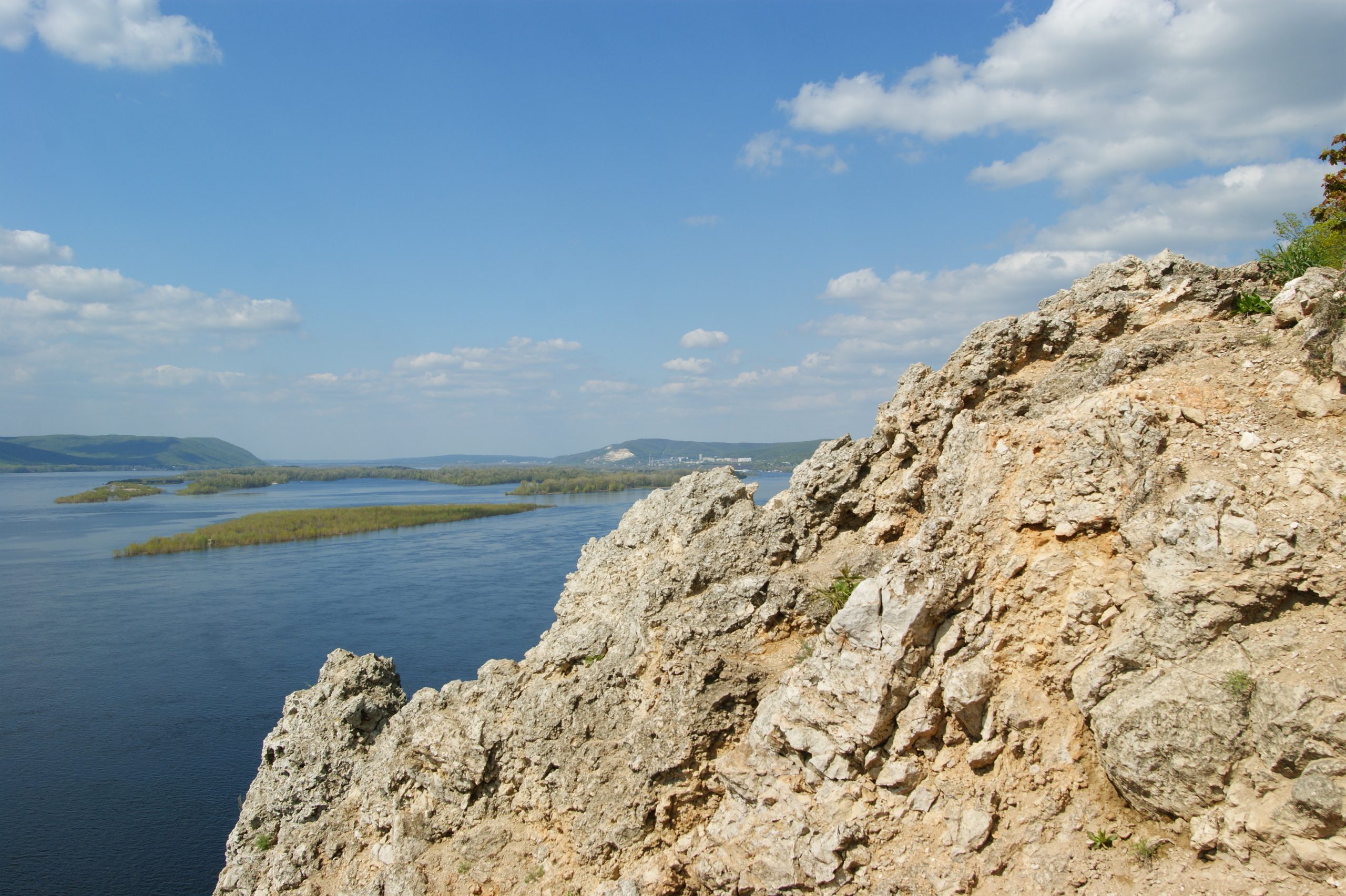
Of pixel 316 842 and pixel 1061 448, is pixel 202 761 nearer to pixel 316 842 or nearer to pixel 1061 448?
pixel 316 842

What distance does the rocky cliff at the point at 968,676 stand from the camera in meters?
5.85

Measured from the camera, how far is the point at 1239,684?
573 cm

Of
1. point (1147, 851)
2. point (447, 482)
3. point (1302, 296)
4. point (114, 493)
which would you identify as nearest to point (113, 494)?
point (114, 493)

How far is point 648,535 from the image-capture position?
11570 mm

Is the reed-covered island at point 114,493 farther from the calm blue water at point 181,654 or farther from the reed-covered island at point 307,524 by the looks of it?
the calm blue water at point 181,654

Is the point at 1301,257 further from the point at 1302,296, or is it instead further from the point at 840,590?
the point at 840,590

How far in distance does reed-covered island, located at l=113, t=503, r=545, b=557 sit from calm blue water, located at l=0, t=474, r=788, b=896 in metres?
2.45

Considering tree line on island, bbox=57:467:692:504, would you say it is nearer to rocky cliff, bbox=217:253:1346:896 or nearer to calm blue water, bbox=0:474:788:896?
calm blue water, bbox=0:474:788:896

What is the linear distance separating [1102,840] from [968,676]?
152cm

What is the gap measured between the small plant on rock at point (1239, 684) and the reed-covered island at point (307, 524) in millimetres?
65284

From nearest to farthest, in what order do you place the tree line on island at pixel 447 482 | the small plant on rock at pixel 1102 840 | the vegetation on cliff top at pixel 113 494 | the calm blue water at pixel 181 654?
the small plant on rock at pixel 1102 840
the calm blue water at pixel 181 654
the vegetation on cliff top at pixel 113 494
the tree line on island at pixel 447 482

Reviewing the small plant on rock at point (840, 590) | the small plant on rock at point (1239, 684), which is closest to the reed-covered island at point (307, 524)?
the small plant on rock at point (840, 590)

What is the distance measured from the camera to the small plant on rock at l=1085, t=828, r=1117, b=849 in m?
6.06

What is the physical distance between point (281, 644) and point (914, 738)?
108 ft
